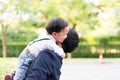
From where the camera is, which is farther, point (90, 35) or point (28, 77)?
point (90, 35)

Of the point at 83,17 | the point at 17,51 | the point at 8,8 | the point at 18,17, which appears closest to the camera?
the point at 8,8

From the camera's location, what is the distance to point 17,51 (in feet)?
71.6

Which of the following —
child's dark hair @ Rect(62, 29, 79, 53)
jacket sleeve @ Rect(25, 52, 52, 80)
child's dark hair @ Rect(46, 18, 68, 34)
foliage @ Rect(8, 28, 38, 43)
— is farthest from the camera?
foliage @ Rect(8, 28, 38, 43)

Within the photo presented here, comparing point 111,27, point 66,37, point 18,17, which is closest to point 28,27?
point 18,17

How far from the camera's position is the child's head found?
2.35 m

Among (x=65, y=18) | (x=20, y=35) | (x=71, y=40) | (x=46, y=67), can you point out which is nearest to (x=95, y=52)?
(x=65, y=18)

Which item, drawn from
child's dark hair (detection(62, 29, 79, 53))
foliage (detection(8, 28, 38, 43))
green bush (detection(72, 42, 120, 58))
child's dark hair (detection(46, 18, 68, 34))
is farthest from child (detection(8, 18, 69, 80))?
green bush (detection(72, 42, 120, 58))

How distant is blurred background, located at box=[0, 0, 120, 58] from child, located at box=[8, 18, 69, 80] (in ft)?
42.6

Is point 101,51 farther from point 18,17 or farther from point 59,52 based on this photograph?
point 59,52

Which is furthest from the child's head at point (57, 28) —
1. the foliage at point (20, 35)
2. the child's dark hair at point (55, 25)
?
the foliage at point (20, 35)

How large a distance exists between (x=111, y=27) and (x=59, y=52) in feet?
71.5

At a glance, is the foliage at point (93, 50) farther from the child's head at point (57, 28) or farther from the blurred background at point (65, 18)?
the child's head at point (57, 28)

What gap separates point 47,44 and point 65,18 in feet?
55.1

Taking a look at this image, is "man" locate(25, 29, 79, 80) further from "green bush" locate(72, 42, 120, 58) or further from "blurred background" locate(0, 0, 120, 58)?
"green bush" locate(72, 42, 120, 58)
